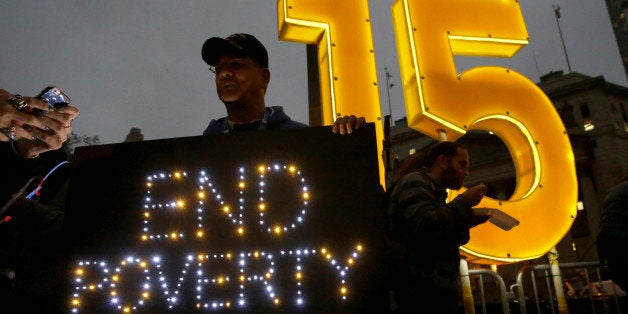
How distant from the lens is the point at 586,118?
4231cm

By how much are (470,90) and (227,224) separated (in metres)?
4.62

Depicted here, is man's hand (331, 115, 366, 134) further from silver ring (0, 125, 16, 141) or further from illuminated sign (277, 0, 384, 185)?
illuminated sign (277, 0, 384, 185)

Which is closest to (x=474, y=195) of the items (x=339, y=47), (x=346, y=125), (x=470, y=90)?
(x=346, y=125)

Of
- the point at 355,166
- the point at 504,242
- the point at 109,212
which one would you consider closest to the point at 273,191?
the point at 355,166

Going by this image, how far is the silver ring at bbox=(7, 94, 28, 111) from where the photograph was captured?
5.01 ft

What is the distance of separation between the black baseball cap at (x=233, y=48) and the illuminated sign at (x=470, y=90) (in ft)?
8.45

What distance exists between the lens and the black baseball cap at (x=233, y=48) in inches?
103

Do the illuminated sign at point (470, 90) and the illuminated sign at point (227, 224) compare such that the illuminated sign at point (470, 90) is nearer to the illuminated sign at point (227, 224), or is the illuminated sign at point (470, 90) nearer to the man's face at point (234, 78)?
the man's face at point (234, 78)

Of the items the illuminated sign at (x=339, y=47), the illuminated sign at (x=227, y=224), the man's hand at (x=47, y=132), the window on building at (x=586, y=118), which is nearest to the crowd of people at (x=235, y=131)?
the man's hand at (x=47, y=132)

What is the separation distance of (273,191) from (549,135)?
192 inches

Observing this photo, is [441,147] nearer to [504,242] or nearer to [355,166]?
[355,166]

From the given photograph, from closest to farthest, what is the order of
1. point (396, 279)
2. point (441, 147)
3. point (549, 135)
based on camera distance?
point (396, 279)
point (441, 147)
point (549, 135)

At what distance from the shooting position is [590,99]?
4250 centimetres

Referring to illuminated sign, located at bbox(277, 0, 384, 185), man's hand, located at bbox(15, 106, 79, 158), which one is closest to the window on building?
illuminated sign, located at bbox(277, 0, 384, 185)
